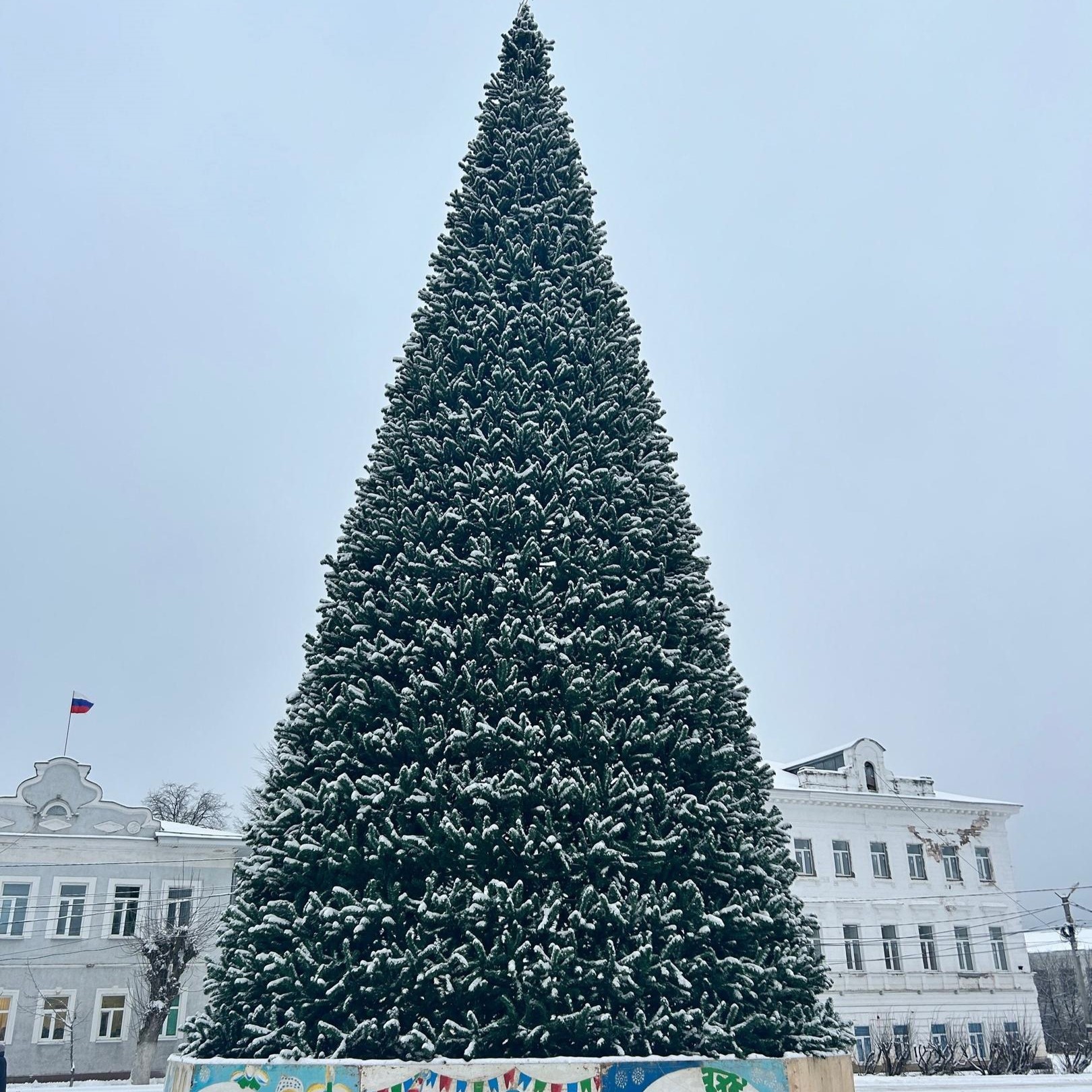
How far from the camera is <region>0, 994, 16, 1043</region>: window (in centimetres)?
2761

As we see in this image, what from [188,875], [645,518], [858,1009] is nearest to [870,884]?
[858,1009]

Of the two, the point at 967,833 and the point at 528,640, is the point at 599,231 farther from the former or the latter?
the point at 967,833

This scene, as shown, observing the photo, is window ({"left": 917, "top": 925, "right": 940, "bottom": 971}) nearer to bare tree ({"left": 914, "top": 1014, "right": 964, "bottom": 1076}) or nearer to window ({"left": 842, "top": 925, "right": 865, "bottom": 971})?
bare tree ({"left": 914, "top": 1014, "right": 964, "bottom": 1076})

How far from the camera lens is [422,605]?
871 cm

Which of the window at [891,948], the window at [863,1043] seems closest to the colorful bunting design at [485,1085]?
the window at [863,1043]

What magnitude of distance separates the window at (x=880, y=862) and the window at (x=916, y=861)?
0.99 metres

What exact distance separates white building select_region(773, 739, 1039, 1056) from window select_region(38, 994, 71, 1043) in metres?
23.3

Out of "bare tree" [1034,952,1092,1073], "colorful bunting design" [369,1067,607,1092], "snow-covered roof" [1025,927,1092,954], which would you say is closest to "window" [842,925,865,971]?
"bare tree" [1034,952,1092,1073]

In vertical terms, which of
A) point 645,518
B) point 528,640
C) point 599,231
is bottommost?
point 528,640

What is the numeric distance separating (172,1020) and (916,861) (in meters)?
26.2

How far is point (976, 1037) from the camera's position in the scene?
33.5 meters

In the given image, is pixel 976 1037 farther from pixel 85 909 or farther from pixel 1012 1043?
pixel 85 909

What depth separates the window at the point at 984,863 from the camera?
36812mm

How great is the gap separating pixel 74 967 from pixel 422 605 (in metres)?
26.8
